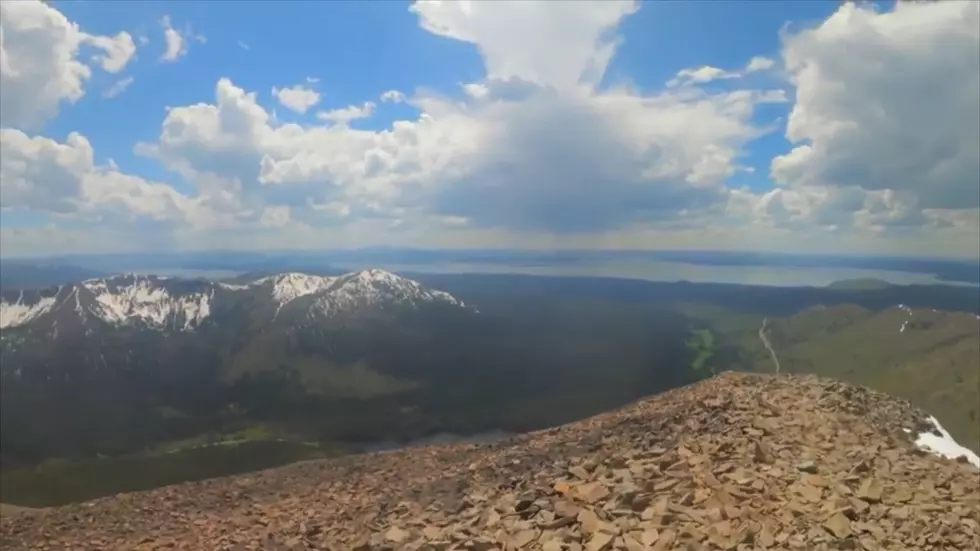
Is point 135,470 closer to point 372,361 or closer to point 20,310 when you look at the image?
point 372,361

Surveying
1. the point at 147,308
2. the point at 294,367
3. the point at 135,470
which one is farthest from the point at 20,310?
the point at 135,470

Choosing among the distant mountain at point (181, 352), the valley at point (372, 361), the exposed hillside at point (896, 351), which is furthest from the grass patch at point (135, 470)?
the exposed hillside at point (896, 351)

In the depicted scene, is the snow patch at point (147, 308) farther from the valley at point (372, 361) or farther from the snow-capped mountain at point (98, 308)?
the valley at point (372, 361)

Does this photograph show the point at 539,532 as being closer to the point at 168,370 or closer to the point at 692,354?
the point at 692,354

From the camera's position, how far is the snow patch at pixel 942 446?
21453mm

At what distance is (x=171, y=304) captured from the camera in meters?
197

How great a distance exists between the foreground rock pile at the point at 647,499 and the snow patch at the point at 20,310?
185 metres

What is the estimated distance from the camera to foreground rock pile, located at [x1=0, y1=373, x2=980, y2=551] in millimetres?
11711

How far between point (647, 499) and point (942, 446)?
54.6ft

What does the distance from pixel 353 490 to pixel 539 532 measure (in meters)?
A: 13.8

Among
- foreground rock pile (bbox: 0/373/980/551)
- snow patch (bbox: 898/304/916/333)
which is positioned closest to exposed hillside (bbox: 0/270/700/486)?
snow patch (bbox: 898/304/916/333)

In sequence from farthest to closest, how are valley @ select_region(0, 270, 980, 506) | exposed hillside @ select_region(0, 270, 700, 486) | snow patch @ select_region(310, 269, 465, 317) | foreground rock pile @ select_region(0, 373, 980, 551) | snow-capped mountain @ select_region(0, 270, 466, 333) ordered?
snow patch @ select_region(310, 269, 465, 317), snow-capped mountain @ select_region(0, 270, 466, 333), exposed hillside @ select_region(0, 270, 700, 486), valley @ select_region(0, 270, 980, 506), foreground rock pile @ select_region(0, 373, 980, 551)

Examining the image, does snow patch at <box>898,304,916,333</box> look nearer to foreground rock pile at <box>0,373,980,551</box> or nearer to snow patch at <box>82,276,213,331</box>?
foreground rock pile at <box>0,373,980,551</box>

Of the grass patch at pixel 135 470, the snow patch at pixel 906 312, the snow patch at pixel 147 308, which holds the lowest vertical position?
the grass patch at pixel 135 470
